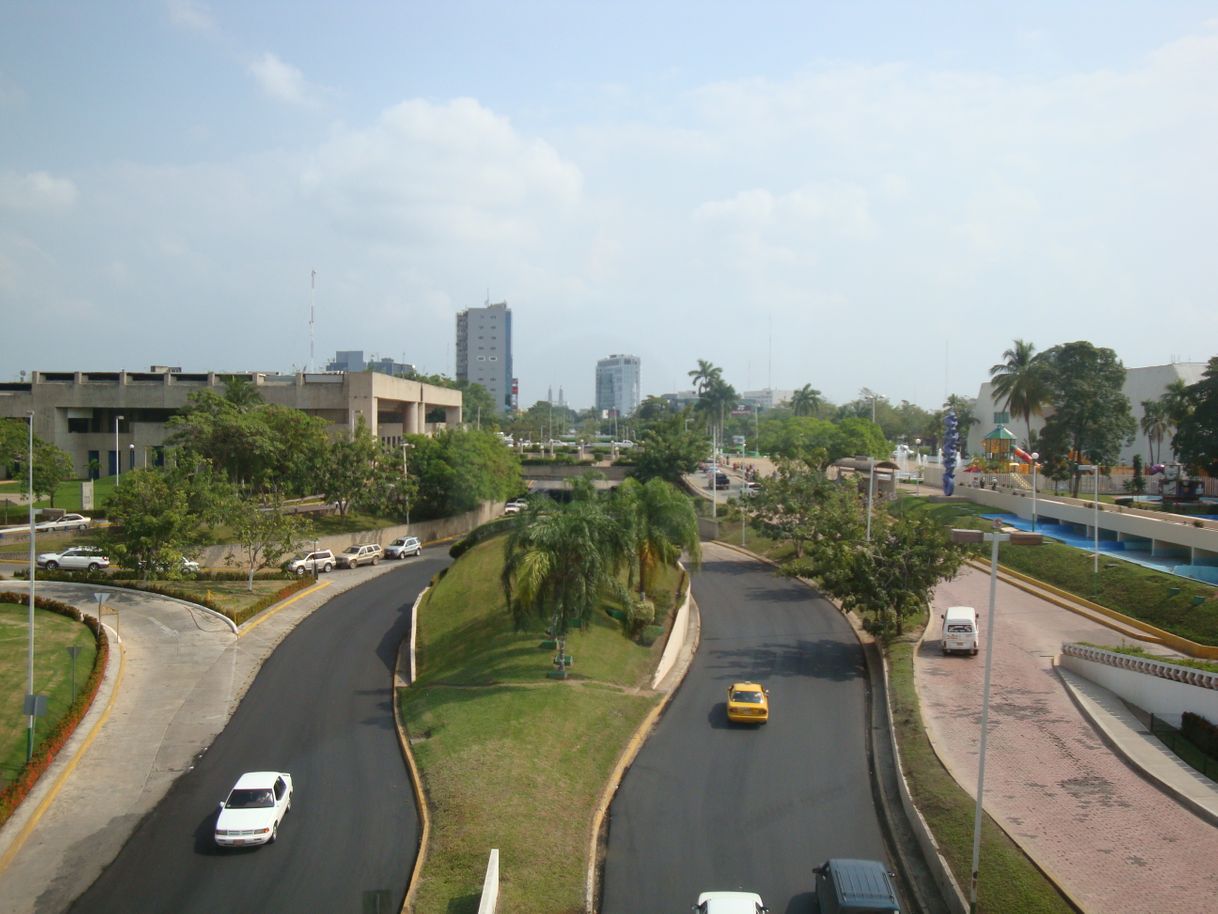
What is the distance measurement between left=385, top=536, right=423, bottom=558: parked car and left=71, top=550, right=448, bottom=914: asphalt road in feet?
87.2

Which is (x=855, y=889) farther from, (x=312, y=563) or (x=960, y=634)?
(x=312, y=563)

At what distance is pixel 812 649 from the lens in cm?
3972

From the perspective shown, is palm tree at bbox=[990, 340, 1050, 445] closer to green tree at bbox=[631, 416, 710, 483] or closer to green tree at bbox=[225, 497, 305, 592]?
green tree at bbox=[631, 416, 710, 483]

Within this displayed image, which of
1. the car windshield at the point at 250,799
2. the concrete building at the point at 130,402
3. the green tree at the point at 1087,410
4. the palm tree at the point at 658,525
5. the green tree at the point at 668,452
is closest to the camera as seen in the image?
the car windshield at the point at 250,799

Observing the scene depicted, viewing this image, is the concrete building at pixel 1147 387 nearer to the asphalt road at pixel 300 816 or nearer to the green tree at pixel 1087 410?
the green tree at pixel 1087 410

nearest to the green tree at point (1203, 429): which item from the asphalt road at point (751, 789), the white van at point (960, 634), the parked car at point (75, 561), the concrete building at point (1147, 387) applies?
the concrete building at point (1147, 387)

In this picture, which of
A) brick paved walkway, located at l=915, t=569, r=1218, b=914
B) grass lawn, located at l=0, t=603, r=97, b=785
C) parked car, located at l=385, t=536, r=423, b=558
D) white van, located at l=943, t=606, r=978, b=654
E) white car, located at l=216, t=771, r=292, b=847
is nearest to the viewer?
brick paved walkway, located at l=915, t=569, r=1218, b=914

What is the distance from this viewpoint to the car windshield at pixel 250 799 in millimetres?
22953

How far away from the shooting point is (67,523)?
6238cm

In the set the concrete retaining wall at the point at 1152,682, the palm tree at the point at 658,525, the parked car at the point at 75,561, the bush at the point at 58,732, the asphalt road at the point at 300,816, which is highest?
the palm tree at the point at 658,525

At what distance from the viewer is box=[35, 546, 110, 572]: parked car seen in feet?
172

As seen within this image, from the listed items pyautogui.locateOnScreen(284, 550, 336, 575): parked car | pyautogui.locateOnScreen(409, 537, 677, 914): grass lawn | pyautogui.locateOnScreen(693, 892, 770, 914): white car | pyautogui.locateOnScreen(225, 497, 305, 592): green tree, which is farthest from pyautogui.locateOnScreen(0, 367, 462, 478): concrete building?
pyautogui.locateOnScreen(693, 892, 770, 914): white car

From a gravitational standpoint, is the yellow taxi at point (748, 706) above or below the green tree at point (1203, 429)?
below

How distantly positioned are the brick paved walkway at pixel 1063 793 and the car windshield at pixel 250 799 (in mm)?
16661
